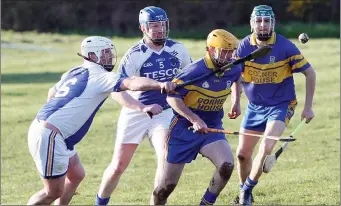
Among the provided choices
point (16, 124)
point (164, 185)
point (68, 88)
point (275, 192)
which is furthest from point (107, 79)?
point (16, 124)

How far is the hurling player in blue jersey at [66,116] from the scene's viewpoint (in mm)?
9211

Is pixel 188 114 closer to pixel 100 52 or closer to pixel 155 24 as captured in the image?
pixel 100 52

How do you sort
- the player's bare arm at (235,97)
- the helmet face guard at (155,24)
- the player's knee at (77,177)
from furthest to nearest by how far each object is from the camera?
the player's bare arm at (235,97), the helmet face guard at (155,24), the player's knee at (77,177)

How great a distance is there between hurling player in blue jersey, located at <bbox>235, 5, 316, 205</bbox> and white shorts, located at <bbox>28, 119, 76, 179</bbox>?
9.14ft

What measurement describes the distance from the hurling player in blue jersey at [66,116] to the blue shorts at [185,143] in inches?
34.2

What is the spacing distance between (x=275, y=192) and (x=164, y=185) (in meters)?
2.97

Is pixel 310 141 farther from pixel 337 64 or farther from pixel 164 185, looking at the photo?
pixel 337 64

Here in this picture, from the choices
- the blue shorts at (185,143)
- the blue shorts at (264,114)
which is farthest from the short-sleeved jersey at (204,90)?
the blue shorts at (264,114)

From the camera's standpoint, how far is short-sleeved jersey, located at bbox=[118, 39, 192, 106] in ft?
34.7

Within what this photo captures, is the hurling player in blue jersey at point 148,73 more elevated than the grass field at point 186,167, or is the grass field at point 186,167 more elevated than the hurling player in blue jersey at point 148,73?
the hurling player in blue jersey at point 148,73

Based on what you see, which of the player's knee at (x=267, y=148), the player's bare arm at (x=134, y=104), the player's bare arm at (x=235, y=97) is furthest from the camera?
the player's bare arm at (x=235, y=97)

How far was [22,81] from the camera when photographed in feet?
108

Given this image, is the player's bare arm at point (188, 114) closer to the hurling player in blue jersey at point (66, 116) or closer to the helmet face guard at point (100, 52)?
the hurling player in blue jersey at point (66, 116)

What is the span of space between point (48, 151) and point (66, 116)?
409 millimetres
